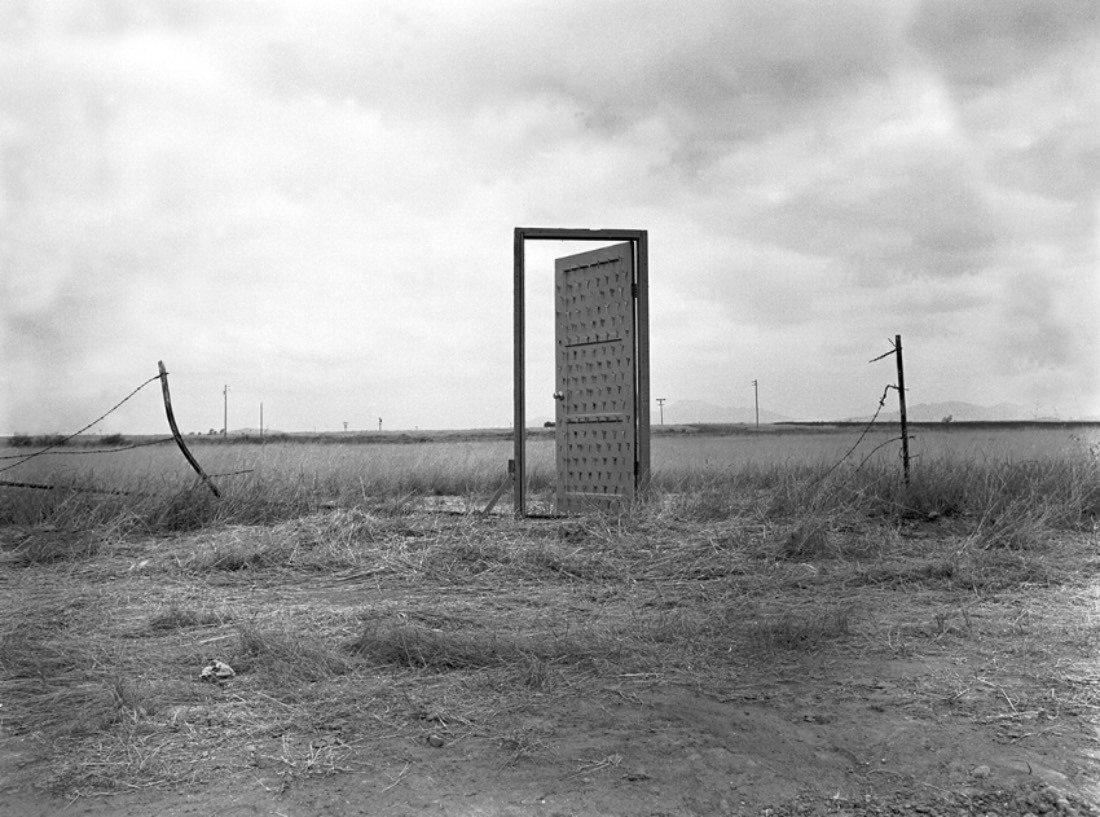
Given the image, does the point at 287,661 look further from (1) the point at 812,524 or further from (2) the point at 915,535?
(2) the point at 915,535

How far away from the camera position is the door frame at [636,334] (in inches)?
380

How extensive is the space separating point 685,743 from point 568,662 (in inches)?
41.7

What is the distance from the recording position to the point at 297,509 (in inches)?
373

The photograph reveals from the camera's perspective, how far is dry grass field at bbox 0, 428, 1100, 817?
2.86m

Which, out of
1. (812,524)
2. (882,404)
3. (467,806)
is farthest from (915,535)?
(467,806)

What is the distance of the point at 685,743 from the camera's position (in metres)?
3.12

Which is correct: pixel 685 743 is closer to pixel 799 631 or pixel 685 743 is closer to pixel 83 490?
pixel 799 631

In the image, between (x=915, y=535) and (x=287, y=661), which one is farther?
(x=915, y=535)

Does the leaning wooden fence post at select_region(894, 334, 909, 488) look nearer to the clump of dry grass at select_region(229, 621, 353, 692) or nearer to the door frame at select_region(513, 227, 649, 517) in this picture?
the door frame at select_region(513, 227, 649, 517)

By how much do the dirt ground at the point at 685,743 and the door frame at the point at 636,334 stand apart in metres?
5.13

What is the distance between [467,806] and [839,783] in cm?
116

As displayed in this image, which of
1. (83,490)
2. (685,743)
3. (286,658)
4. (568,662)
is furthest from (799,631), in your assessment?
(83,490)

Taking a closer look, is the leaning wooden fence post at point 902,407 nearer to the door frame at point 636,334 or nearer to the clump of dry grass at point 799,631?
the door frame at point 636,334

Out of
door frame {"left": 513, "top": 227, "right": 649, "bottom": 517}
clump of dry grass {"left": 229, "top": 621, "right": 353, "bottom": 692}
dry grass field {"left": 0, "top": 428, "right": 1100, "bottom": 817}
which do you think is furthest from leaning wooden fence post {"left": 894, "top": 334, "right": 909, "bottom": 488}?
clump of dry grass {"left": 229, "top": 621, "right": 353, "bottom": 692}
